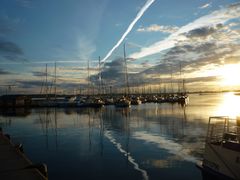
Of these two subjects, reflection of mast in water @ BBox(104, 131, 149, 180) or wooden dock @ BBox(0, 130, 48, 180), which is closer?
wooden dock @ BBox(0, 130, 48, 180)

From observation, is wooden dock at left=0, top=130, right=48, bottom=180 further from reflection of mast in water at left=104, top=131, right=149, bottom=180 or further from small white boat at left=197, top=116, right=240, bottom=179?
small white boat at left=197, top=116, right=240, bottom=179

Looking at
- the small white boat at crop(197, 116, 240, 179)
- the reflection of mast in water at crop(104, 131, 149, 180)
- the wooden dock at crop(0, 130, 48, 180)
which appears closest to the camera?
the wooden dock at crop(0, 130, 48, 180)

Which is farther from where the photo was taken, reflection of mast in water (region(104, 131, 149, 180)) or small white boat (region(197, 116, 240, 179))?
reflection of mast in water (region(104, 131, 149, 180))

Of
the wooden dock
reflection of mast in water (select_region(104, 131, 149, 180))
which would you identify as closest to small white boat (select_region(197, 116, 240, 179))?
reflection of mast in water (select_region(104, 131, 149, 180))

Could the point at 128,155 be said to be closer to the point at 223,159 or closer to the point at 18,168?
the point at 223,159

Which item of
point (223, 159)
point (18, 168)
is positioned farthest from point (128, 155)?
point (18, 168)

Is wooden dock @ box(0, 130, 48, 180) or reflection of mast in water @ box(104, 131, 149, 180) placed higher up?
wooden dock @ box(0, 130, 48, 180)

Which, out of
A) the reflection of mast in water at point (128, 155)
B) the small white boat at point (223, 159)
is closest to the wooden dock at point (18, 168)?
the reflection of mast in water at point (128, 155)

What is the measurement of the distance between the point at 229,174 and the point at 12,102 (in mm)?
127716

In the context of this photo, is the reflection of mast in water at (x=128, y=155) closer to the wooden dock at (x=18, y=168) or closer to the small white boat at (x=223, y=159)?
the small white boat at (x=223, y=159)

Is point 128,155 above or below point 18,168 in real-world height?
below

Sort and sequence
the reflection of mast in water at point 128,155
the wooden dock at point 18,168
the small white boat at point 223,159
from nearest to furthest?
the wooden dock at point 18,168 → the small white boat at point 223,159 → the reflection of mast in water at point 128,155

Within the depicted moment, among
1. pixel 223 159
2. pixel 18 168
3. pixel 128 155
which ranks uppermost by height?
pixel 223 159

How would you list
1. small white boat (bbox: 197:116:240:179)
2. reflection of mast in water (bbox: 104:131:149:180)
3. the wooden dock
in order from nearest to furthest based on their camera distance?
the wooden dock, small white boat (bbox: 197:116:240:179), reflection of mast in water (bbox: 104:131:149:180)
